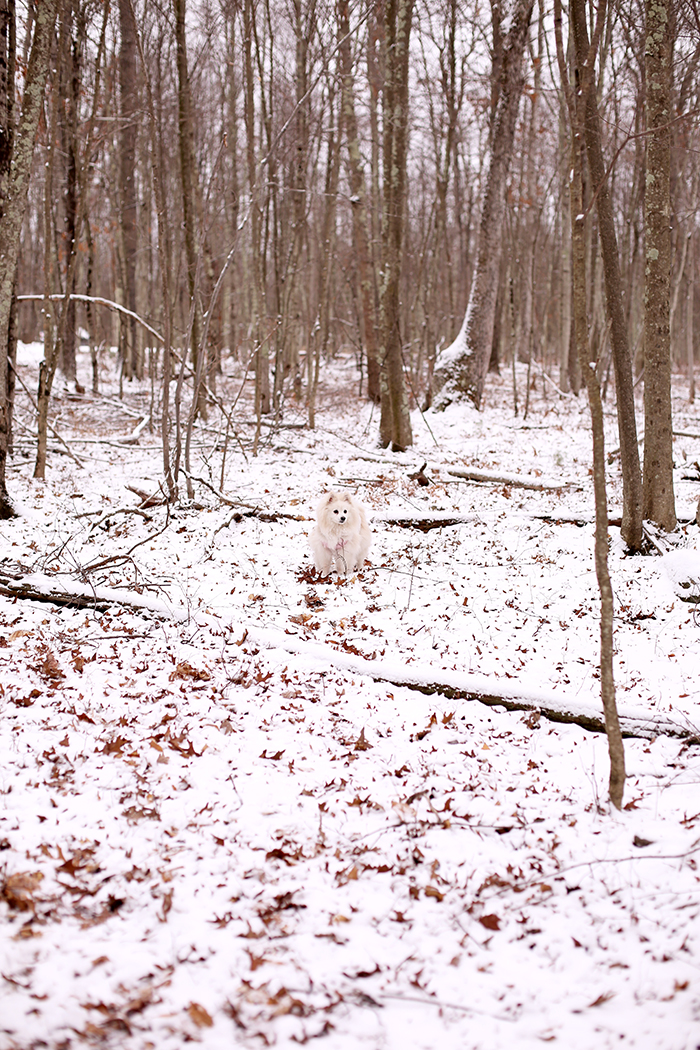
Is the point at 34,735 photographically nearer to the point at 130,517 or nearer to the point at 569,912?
the point at 569,912

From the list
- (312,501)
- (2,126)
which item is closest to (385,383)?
(312,501)

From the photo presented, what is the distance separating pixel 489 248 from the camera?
661 inches

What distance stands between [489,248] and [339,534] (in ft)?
41.4

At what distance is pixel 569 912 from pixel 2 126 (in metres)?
9.12

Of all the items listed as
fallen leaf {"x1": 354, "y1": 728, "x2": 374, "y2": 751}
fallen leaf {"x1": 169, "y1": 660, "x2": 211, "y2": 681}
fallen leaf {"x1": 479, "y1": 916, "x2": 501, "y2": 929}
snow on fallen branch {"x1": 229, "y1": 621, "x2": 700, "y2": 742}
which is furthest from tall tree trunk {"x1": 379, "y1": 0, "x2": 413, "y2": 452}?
fallen leaf {"x1": 479, "y1": 916, "x2": 501, "y2": 929}

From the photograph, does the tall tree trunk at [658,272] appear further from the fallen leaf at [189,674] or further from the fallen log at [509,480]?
the fallen leaf at [189,674]

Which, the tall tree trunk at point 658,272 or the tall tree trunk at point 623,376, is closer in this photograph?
the tall tree trunk at point 658,272

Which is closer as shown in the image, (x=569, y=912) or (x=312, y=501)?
(x=569, y=912)

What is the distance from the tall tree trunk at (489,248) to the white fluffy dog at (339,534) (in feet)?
34.2

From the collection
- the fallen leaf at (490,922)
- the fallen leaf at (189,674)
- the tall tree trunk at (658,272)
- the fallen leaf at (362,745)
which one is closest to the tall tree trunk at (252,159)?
the tall tree trunk at (658,272)

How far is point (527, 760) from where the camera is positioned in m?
4.05

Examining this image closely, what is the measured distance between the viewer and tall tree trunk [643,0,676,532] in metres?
6.45

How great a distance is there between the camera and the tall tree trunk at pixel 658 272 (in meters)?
6.45

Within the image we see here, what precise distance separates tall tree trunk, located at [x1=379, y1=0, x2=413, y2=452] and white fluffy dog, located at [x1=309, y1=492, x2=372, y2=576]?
543 centimetres
